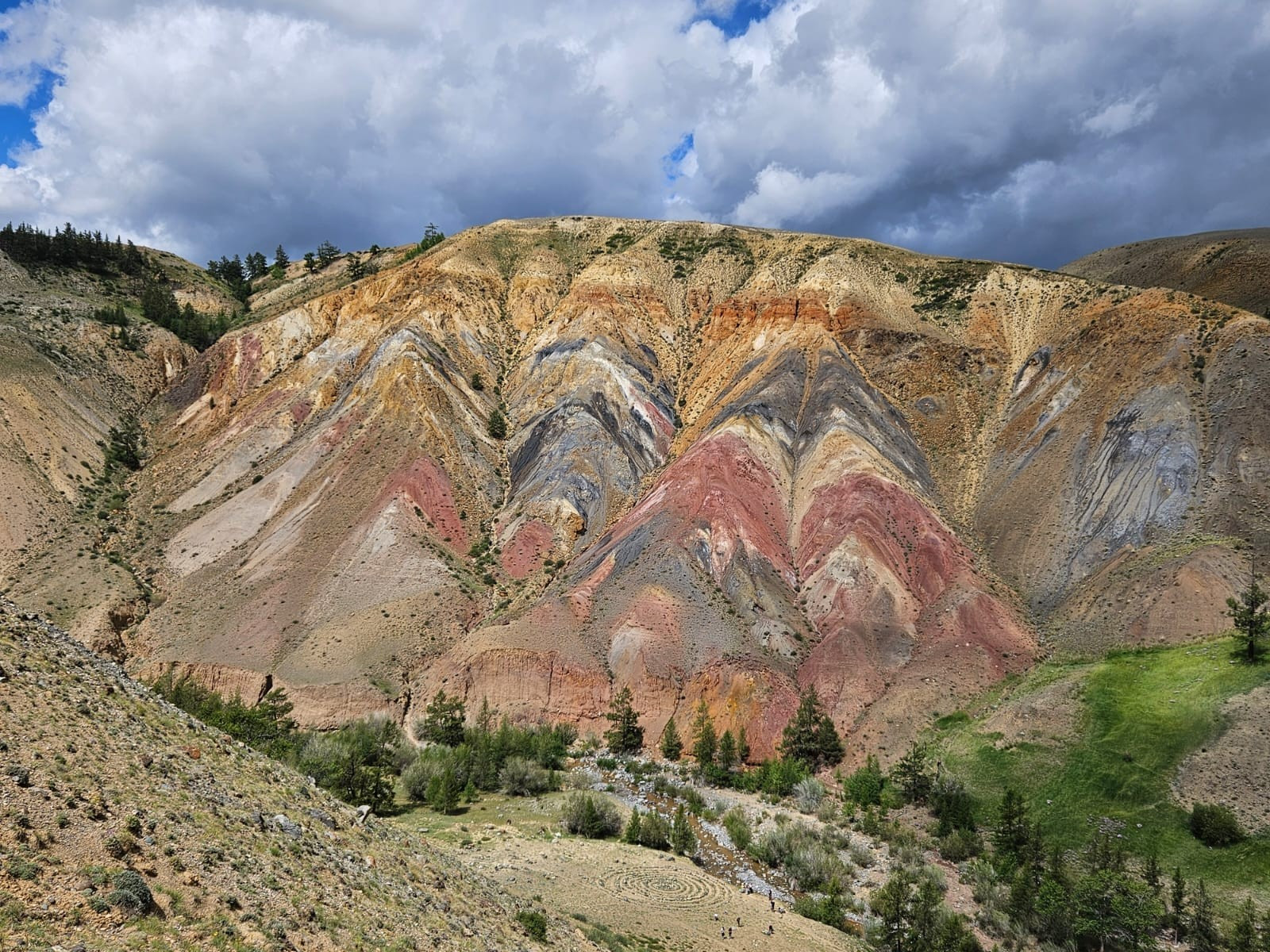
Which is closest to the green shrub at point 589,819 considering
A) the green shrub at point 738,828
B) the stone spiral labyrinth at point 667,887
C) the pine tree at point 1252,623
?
the stone spiral labyrinth at point 667,887

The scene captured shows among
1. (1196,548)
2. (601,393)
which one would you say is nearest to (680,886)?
(1196,548)

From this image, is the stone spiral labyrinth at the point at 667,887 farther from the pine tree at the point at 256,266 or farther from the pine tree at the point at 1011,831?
the pine tree at the point at 256,266

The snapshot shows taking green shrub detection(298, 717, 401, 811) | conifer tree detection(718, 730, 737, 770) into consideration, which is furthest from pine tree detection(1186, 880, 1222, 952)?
green shrub detection(298, 717, 401, 811)

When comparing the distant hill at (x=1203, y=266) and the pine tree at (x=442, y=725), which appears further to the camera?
the distant hill at (x=1203, y=266)

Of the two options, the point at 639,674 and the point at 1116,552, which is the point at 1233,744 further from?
the point at 639,674

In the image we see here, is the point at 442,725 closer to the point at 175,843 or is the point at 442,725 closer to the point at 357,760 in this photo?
the point at 357,760

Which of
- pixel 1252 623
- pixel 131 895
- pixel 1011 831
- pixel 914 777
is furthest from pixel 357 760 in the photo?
pixel 1252 623
